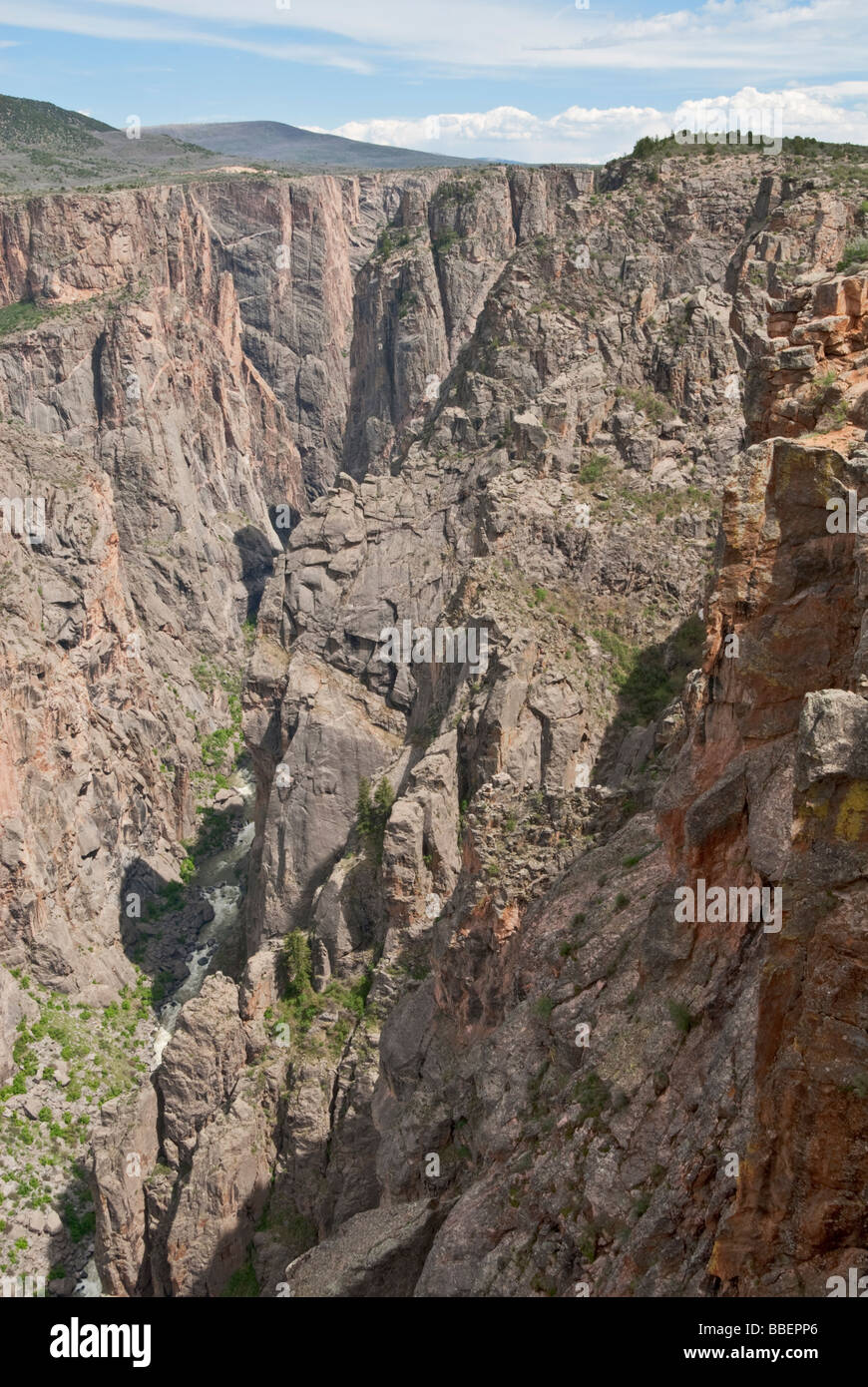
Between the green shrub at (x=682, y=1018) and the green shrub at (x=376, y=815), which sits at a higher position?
the green shrub at (x=682, y=1018)

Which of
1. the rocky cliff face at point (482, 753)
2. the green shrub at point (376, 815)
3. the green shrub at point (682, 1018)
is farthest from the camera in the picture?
the green shrub at point (376, 815)

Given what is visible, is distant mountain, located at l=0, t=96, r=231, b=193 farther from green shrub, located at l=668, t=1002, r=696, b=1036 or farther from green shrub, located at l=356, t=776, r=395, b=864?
green shrub, located at l=668, t=1002, r=696, b=1036

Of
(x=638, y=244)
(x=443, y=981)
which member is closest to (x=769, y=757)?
(x=443, y=981)

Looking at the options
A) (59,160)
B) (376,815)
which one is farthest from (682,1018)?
(59,160)

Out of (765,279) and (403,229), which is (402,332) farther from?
(765,279)

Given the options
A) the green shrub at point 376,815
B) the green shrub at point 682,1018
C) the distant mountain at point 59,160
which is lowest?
the green shrub at point 376,815

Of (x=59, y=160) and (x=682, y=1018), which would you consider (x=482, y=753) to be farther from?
(x=59, y=160)

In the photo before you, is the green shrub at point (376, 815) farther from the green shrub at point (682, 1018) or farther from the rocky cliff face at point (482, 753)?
the green shrub at point (682, 1018)

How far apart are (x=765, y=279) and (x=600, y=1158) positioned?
46.0 metres

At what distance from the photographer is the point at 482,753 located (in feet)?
170

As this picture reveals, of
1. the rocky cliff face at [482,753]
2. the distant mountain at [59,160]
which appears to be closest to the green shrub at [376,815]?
the rocky cliff face at [482,753]

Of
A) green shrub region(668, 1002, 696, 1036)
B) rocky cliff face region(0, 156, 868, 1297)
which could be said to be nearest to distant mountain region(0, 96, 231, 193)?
rocky cliff face region(0, 156, 868, 1297)

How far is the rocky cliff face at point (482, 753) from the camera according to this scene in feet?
59.3
